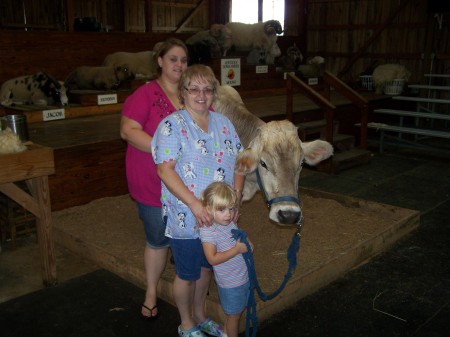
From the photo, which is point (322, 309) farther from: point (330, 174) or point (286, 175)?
point (330, 174)

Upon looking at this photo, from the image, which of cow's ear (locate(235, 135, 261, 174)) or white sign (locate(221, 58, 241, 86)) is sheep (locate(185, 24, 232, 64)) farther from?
cow's ear (locate(235, 135, 261, 174))

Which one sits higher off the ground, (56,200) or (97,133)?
(97,133)

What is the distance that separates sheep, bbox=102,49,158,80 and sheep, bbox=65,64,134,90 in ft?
1.26

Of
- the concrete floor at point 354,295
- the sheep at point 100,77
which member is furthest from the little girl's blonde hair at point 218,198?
the sheep at point 100,77

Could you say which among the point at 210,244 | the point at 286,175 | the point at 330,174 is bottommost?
the point at 330,174

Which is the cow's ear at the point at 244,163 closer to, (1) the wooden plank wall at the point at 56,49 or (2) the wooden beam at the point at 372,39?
(1) the wooden plank wall at the point at 56,49

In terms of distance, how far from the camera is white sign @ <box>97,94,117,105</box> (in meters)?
6.56

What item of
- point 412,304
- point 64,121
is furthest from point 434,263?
point 64,121

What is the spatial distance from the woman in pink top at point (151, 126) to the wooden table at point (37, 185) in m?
0.73

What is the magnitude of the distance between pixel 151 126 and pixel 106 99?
428 cm

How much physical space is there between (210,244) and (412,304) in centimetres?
171

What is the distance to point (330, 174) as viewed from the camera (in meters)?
6.65

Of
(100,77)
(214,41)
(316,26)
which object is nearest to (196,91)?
(100,77)

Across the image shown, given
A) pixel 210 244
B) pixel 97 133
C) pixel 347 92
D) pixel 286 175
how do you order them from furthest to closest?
pixel 347 92
pixel 97 133
pixel 286 175
pixel 210 244
